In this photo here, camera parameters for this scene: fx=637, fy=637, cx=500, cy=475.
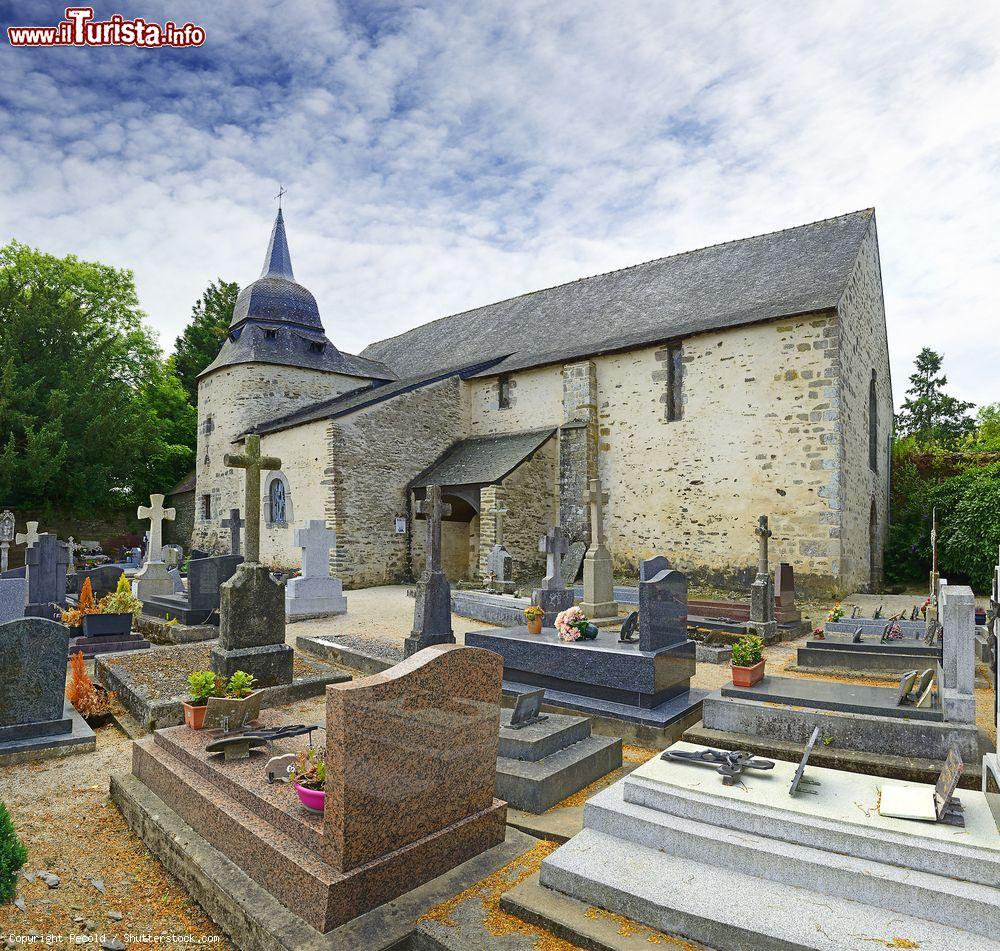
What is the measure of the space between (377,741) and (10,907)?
79.6 inches

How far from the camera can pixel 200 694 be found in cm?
440

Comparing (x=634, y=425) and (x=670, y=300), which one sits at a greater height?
(x=670, y=300)

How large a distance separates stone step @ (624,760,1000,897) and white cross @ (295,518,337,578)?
970 cm

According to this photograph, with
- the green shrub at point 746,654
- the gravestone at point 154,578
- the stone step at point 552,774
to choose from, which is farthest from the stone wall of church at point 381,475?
the stone step at point 552,774

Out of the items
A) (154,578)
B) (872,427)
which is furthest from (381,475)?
(872,427)

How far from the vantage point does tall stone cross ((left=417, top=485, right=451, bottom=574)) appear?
7.96m

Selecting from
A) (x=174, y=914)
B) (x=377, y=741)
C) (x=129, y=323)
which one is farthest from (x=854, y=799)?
(x=129, y=323)

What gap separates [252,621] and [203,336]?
35377 millimetres

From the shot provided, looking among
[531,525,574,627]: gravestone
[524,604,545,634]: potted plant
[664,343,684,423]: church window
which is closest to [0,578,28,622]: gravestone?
[524,604,545,634]: potted plant

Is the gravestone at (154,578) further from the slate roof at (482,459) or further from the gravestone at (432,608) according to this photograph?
the gravestone at (432,608)

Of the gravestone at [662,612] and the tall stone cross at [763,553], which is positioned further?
the tall stone cross at [763,553]

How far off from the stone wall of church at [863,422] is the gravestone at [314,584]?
10.3 metres

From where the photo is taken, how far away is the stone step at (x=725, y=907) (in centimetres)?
233

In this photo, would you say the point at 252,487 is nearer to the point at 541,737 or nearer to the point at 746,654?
the point at 541,737
